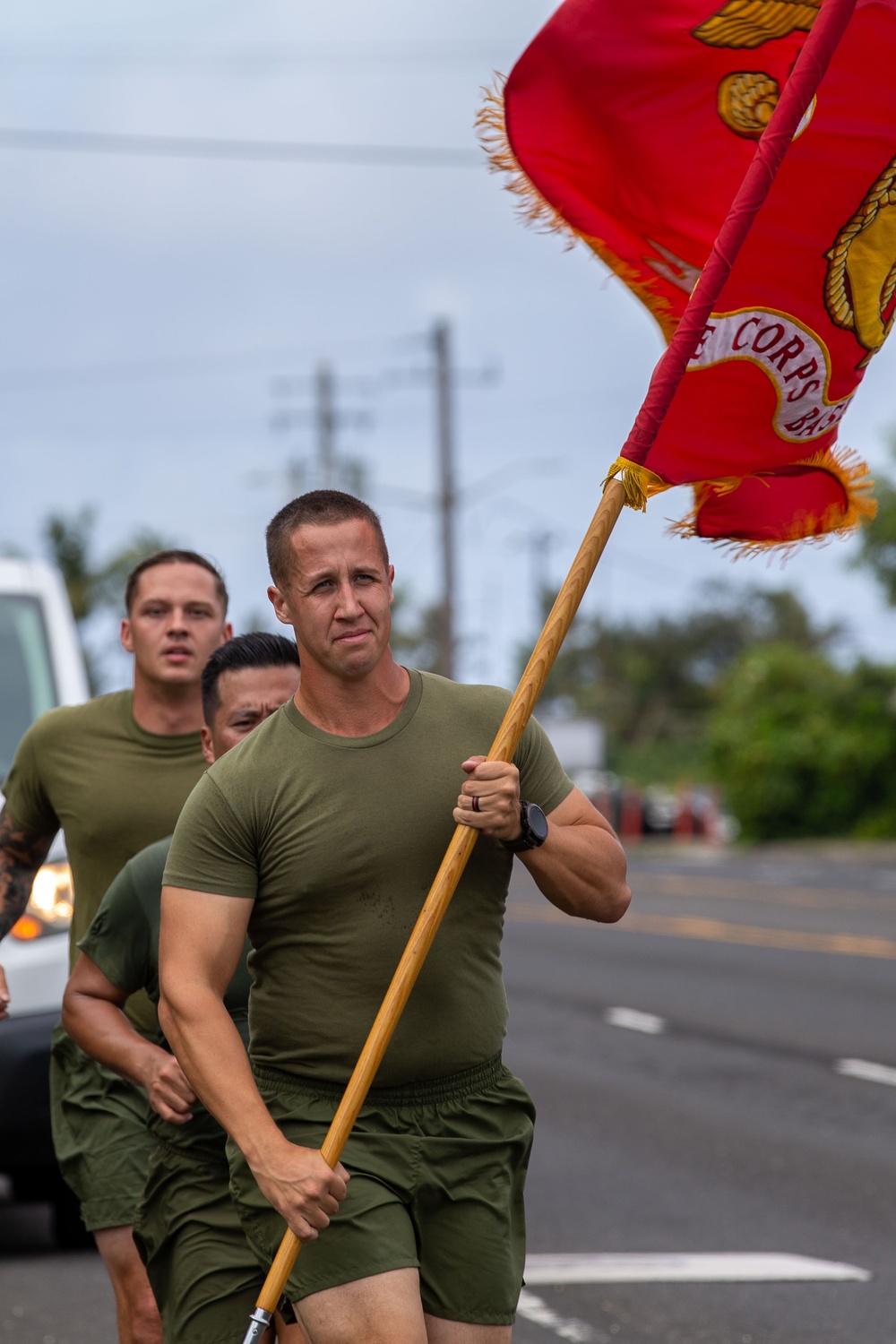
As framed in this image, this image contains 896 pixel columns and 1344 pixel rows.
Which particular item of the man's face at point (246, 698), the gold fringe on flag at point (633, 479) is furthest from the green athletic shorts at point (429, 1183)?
the gold fringe on flag at point (633, 479)

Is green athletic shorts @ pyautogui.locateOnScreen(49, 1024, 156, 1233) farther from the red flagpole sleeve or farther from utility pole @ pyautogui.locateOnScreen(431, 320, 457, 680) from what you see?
utility pole @ pyautogui.locateOnScreen(431, 320, 457, 680)

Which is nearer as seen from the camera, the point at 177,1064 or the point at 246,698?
the point at 177,1064

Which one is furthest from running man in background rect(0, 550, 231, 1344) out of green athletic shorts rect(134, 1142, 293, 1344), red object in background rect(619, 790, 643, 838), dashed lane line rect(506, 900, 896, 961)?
red object in background rect(619, 790, 643, 838)

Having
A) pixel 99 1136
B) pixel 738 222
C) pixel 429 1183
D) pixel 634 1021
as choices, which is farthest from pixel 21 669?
pixel 634 1021

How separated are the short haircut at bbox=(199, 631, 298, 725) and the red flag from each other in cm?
88

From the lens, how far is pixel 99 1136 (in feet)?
17.1

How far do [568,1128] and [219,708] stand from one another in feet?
21.3

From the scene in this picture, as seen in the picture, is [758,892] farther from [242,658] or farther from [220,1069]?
[220,1069]

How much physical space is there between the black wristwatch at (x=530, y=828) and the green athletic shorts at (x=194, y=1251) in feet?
3.44

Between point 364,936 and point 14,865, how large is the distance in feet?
5.74

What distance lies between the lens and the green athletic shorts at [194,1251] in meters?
4.22

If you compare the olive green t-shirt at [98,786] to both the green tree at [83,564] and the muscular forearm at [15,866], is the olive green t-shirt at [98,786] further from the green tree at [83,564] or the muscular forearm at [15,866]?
the green tree at [83,564]

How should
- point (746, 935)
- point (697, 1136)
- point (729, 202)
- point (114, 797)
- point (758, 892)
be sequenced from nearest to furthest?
point (729, 202) < point (114, 797) < point (697, 1136) < point (746, 935) < point (758, 892)

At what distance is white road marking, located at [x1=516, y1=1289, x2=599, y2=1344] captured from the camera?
669 centimetres
